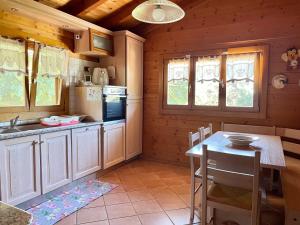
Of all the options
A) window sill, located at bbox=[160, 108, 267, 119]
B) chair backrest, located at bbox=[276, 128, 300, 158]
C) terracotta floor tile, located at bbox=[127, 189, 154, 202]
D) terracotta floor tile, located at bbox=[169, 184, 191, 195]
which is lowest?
terracotta floor tile, located at bbox=[127, 189, 154, 202]

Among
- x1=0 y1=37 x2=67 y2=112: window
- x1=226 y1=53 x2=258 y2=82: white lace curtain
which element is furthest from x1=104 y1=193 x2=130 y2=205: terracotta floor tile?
x1=226 y1=53 x2=258 y2=82: white lace curtain

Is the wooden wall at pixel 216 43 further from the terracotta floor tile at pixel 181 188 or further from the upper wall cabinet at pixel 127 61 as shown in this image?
the terracotta floor tile at pixel 181 188

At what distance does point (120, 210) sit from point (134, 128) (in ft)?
5.75

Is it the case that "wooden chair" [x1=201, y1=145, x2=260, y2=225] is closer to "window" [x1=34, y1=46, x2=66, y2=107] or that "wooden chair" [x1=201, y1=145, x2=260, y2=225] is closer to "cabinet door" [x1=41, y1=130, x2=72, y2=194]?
"cabinet door" [x1=41, y1=130, x2=72, y2=194]

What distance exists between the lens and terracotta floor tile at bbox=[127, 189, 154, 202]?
2.66 metres

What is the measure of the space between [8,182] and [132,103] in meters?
2.20

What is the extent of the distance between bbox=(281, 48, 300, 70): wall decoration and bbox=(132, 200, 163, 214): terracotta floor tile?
2.53 m

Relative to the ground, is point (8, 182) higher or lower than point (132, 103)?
lower

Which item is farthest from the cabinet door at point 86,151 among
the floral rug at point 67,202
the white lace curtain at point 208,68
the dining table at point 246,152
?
the white lace curtain at point 208,68

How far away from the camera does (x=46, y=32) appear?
9.81 ft

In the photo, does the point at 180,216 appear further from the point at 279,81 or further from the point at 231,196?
the point at 279,81

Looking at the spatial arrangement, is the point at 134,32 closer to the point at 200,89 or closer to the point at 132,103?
the point at 132,103

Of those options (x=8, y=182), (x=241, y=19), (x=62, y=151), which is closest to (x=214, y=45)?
(x=241, y=19)

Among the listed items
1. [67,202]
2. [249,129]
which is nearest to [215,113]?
[249,129]
